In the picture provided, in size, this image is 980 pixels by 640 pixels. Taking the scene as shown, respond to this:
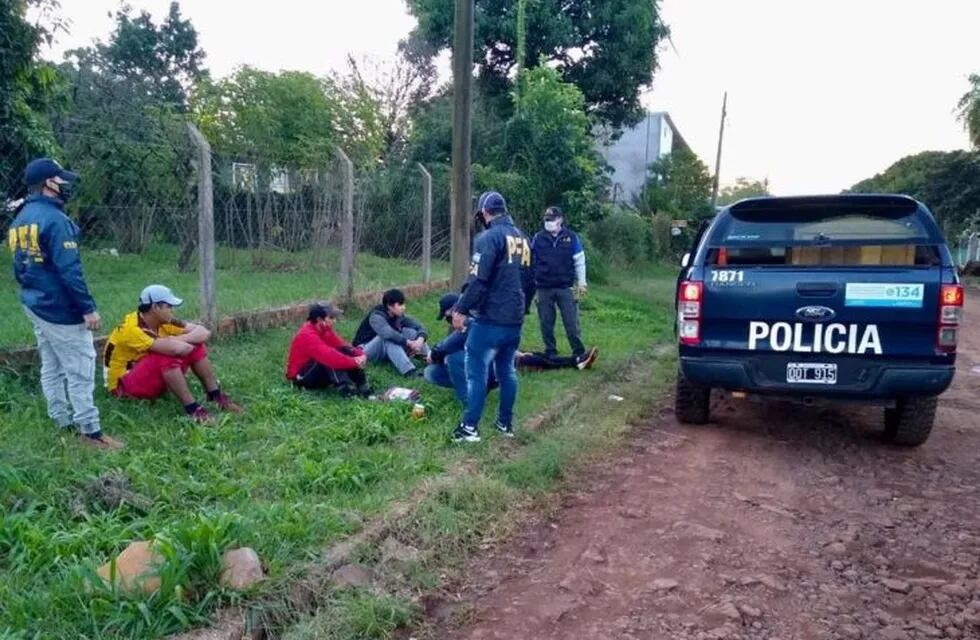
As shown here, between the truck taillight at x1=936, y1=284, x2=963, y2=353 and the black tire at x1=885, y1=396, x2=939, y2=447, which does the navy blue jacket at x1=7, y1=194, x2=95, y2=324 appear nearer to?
the truck taillight at x1=936, y1=284, x2=963, y2=353

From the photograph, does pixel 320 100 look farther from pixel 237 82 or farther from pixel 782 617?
pixel 782 617

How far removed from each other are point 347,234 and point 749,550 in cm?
634

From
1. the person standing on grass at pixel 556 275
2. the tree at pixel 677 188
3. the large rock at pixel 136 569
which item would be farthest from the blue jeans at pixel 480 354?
the tree at pixel 677 188

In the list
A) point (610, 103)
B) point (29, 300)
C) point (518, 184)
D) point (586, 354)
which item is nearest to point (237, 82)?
point (518, 184)

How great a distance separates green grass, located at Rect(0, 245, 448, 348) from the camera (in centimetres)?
674

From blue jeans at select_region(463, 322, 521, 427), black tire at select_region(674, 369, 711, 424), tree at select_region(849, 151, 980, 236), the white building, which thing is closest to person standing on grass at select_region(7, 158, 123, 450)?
blue jeans at select_region(463, 322, 521, 427)

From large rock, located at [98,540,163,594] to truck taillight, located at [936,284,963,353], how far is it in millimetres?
4772

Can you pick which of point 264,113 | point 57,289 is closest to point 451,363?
point 57,289

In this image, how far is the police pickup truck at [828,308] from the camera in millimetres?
5086

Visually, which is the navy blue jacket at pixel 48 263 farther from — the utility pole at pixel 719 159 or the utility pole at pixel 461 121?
the utility pole at pixel 719 159

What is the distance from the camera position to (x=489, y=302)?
514 centimetres

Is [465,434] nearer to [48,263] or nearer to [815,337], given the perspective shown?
[815,337]

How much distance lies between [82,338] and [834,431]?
5.50 m

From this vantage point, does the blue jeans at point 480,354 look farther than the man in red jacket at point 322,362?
No
